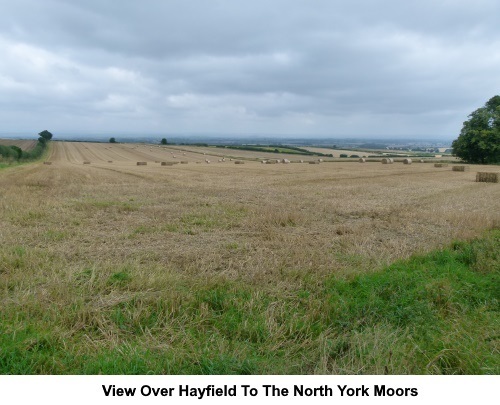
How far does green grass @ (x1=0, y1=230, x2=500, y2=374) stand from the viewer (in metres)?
3.54

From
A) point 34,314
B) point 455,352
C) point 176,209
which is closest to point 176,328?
Result: point 34,314

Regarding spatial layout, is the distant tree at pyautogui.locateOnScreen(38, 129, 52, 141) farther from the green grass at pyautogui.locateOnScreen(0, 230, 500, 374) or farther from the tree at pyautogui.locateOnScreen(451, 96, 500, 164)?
the green grass at pyautogui.locateOnScreen(0, 230, 500, 374)

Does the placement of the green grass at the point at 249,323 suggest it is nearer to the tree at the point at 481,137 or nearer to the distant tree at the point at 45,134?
the tree at the point at 481,137

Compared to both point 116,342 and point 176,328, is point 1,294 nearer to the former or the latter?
point 116,342

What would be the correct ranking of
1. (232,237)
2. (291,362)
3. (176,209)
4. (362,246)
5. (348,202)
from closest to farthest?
1. (291,362)
2. (362,246)
3. (232,237)
4. (176,209)
5. (348,202)

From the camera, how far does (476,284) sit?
5699 mm

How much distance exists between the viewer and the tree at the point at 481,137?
52.0 meters

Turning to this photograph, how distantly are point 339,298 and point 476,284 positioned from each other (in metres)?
2.50

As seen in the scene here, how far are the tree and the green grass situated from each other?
5629 centimetres

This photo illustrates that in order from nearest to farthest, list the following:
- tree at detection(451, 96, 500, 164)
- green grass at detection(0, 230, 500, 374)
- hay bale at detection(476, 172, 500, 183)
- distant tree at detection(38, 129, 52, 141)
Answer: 1. green grass at detection(0, 230, 500, 374)
2. hay bale at detection(476, 172, 500, 183)
3. tree at detection(451, 96, 500, 164)
4. distant tree at detection(38, 129, 52, 141)

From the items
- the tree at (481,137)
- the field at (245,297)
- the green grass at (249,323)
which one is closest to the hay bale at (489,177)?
the field at (245,297)

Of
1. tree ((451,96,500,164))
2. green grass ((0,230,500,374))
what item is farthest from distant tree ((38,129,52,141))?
green grass ((0,230,500,374))

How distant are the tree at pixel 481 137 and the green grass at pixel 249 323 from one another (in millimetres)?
56294

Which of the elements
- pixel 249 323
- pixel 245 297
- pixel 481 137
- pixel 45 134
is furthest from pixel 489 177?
pixel 45 134
